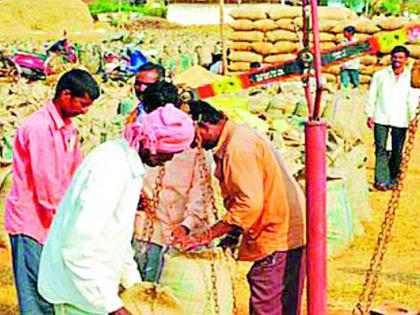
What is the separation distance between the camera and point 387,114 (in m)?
9.86

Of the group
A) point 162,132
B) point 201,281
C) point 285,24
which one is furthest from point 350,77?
point 162,132

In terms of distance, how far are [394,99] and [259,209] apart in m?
5.86

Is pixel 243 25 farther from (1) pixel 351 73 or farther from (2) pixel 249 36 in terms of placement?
(1) pixel 351 73

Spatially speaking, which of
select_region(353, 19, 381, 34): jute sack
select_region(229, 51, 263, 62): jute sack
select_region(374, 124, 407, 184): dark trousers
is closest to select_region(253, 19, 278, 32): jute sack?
select_region(229, 51, 263, 62): jute sack

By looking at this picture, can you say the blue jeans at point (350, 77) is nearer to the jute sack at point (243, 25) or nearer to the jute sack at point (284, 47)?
the jute sack at point (284, 47)

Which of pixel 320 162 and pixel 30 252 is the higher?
pixel 320 162

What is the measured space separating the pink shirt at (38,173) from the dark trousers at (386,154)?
5.88m

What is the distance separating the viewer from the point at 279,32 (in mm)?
19922

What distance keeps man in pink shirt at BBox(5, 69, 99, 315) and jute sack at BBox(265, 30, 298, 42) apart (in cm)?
1551

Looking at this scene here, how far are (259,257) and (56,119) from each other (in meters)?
1.09

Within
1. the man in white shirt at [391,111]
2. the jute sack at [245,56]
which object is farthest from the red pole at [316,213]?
the jute sack at [245,56]

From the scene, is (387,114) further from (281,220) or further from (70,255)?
(70,255)

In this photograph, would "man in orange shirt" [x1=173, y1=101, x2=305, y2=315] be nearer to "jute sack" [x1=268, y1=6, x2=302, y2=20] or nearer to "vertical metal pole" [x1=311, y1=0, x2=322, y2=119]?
"vertical metal pole" [x1=311, y1=0, x2=322, y2=119]

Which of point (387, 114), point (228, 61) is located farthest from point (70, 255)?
point (228, 61)
